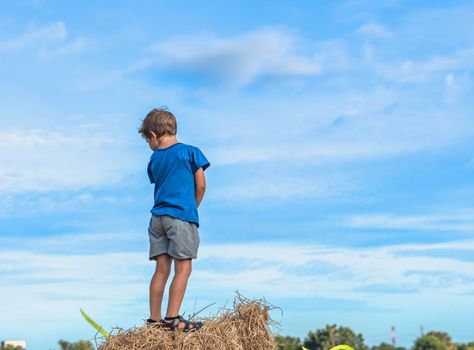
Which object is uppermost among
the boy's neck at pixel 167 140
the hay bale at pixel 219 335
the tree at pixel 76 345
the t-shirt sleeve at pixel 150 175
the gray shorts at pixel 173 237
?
the tree at pixel 76 345

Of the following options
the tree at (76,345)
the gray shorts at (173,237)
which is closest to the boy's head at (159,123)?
the gray shorts at (173,237)

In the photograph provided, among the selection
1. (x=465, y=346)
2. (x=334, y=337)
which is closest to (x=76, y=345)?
(x=334, y=337)

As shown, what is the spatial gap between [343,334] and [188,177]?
9012cm

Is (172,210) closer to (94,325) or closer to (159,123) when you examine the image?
(159,123)

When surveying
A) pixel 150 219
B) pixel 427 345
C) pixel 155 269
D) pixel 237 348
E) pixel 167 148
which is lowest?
pixel 237 348

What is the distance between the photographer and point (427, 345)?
322 ft

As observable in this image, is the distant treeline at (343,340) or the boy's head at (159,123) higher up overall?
Result: the distant treeline at (343,340)

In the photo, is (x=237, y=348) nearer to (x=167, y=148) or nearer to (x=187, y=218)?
(x=187, y=218)

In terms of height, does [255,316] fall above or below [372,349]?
below

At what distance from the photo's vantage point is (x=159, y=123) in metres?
7.85

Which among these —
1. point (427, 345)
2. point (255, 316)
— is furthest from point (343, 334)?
point (255, 316)

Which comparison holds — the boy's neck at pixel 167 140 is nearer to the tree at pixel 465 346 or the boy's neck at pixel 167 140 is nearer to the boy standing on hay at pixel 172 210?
the boy standing on hay at pixel 172 210

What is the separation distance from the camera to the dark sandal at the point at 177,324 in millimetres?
7207

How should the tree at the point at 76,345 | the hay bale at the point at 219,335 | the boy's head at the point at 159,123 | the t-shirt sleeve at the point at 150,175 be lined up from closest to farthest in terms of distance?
the hay bale at the point at 219,335
the boy's head at the point at 159,123
the t-shirt sleeve at the point at 150,175
the tree at the point at 76,345
